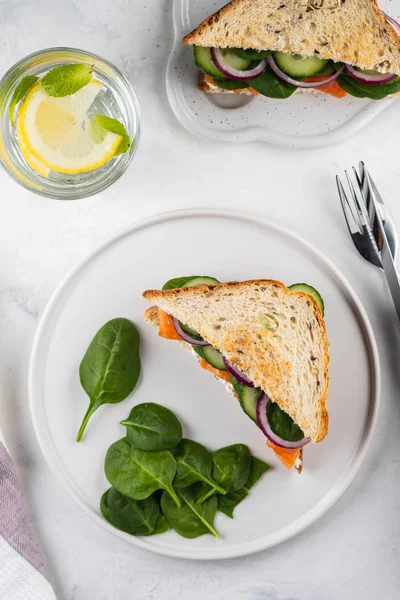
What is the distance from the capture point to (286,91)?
158 centimetres

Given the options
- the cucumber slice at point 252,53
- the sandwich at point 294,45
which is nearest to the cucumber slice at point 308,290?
the sandwich at point 294,45

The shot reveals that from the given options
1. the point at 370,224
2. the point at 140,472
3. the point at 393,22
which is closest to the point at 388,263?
the point at 370,224

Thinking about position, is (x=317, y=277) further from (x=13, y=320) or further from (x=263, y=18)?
(x=13, y=320)

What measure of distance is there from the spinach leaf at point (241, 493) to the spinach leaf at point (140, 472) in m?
0.12

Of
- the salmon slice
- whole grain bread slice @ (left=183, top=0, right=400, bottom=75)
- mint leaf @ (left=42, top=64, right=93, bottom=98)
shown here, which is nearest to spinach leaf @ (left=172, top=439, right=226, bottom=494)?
the salmon slice

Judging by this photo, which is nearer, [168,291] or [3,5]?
[168,291]

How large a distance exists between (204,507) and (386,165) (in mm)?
1024

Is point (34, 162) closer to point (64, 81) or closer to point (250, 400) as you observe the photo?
point (64, 81)

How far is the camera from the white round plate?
1604 mm

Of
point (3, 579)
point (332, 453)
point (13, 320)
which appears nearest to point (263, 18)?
point (13, 320)

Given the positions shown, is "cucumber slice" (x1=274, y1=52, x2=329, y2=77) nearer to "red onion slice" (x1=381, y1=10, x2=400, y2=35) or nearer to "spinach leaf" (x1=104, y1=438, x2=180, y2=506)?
"red onion slice" (x1=381, y1=10, x2=400, y2=35)

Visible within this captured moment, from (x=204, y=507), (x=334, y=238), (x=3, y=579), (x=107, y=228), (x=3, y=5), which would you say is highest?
(x=3, y=5)

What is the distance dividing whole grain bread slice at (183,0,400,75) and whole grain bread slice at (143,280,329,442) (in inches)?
23.6

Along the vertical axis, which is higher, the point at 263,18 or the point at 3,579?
the point at 263,18
